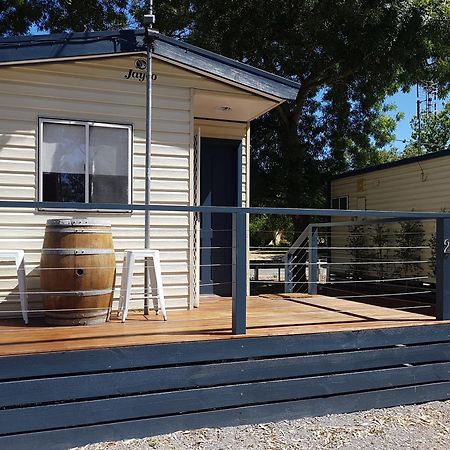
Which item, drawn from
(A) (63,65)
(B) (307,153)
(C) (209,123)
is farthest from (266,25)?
(A) (63,65)

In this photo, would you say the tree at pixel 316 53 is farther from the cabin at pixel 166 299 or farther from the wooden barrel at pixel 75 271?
the wooden barrel at pixel 75 271

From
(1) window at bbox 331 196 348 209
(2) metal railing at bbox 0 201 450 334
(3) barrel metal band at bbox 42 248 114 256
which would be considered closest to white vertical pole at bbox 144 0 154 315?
(2) metal railing at bbox 0 201 450 334

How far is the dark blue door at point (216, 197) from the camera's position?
283 inches

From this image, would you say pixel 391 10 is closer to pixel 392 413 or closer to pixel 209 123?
pixel 209 123

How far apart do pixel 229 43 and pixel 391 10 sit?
335cm

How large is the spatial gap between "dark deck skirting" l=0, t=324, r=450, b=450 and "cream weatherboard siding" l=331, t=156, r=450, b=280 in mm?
6291

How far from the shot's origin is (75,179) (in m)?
5.43

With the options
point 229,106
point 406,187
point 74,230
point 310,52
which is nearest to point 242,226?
point 74,230

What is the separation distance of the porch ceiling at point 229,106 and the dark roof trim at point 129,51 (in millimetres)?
220

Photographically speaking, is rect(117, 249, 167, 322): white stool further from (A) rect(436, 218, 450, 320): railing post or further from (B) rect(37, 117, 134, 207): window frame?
(A) rect(436, 218, 450, 320): railing post

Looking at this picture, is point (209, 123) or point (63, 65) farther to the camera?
point (209, 123)

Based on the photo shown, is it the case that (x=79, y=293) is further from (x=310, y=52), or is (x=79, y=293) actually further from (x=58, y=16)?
(x=58, y=16)

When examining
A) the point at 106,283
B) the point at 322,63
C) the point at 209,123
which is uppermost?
the point at 322,63

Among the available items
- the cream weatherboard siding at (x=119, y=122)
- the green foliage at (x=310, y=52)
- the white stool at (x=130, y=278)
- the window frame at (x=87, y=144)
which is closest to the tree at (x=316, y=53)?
the green foliage at (x=310, y=52)
